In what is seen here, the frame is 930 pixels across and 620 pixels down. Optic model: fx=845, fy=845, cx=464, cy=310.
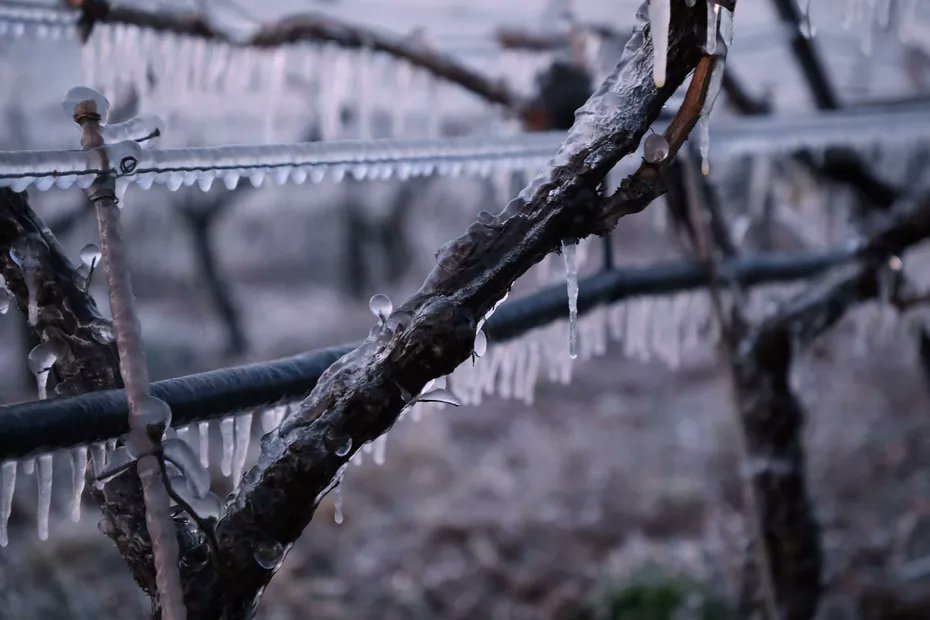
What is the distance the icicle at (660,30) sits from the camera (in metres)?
0.97

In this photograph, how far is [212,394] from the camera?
1.13m

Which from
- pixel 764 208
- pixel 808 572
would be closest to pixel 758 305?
pixel 808 572

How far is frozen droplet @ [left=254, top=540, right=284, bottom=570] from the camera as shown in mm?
1032

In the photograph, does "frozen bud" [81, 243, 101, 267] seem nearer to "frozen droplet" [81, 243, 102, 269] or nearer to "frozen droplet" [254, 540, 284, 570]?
"frozen droplet" [81, 243, 102, 269]

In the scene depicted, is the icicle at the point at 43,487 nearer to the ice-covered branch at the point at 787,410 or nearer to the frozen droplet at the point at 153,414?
the frozen droplet at the point at 153,414

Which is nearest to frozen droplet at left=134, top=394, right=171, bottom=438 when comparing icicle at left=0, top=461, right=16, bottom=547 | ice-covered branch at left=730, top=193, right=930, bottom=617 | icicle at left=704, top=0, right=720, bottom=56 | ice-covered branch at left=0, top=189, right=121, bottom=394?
ice-covered branch at left=0, top=189, right=121, bottom=394

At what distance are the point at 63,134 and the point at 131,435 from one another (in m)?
8.24

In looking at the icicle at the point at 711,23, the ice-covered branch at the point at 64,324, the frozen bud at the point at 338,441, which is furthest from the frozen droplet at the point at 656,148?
the ice-covered branch at the point at 64,324

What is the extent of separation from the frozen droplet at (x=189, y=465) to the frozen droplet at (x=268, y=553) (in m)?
0.10

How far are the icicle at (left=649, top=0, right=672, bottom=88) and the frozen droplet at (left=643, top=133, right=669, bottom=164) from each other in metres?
0.07

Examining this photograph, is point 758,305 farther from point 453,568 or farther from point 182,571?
point 453,568

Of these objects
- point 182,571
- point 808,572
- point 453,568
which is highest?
point 182,571

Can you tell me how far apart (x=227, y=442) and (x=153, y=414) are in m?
0.30

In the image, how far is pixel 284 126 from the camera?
9.02m
